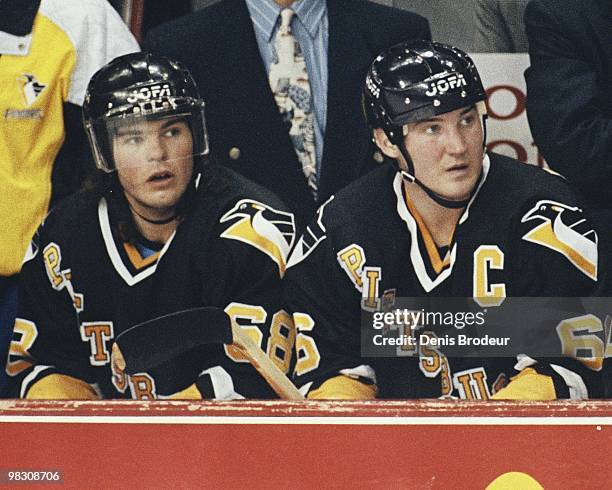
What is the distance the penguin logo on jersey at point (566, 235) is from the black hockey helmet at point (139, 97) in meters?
0.65

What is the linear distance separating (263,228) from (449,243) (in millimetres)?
368


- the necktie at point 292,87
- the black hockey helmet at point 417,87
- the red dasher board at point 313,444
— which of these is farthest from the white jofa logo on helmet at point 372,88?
the red dasher board at point 313,444

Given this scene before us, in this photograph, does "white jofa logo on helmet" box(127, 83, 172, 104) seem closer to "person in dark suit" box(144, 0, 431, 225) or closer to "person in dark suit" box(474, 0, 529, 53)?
"person in dark suit" box(144, 0, 431, 225)

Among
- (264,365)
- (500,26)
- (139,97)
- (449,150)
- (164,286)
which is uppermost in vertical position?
(500,26)

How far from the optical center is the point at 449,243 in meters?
2.23

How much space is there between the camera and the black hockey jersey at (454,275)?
2.20 metres

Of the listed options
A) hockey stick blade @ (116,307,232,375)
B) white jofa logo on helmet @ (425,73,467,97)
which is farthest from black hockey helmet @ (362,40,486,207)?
hockey stick blade @ (116,307,232,375)

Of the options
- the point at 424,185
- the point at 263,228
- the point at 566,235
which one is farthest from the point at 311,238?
the point at 566,235

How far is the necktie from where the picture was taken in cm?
227

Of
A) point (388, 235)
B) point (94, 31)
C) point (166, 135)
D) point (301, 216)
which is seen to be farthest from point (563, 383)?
point (94, 31)

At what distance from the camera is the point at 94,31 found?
230 cm

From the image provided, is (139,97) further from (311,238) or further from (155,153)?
(311,238)

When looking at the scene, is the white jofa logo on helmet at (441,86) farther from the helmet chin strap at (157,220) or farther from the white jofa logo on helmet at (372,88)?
the helmet chin strap at (157,220)

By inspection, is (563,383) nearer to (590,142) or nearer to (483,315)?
(483,315)
